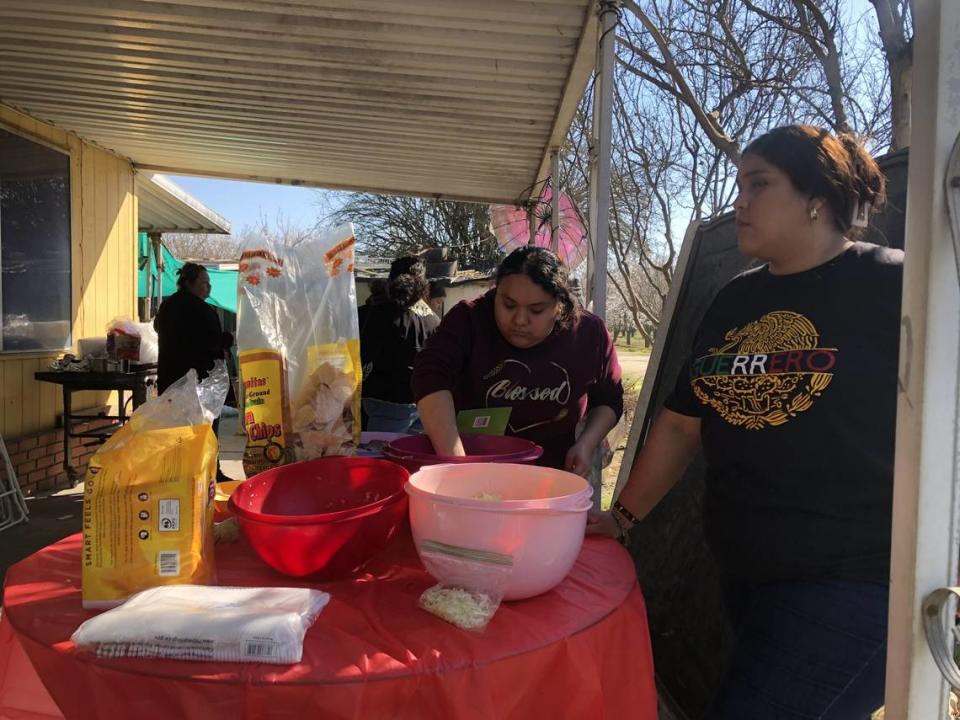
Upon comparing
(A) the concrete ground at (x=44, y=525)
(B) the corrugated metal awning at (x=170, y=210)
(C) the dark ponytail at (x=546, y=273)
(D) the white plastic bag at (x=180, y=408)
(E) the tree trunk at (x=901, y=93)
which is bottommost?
(A) the concrete ground at (x=44, y=525)

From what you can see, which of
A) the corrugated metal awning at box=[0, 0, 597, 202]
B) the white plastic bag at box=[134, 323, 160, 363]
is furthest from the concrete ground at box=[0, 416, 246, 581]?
the corrugated metal awning at box=[0, 0, 597, 202]

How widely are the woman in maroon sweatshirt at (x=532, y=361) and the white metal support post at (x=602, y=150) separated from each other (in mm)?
1168

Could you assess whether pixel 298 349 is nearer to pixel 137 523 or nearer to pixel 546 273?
pixel 137 523

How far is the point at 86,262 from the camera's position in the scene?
5418mm

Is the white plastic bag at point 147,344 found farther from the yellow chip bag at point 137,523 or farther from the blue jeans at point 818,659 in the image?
the blue jeans at point 818,659

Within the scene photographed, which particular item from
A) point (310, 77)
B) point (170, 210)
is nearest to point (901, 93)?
point (310, 77)

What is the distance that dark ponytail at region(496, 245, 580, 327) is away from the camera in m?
1.83

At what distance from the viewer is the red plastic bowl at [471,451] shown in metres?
1.45

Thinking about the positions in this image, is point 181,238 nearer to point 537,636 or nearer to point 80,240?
point 80,240

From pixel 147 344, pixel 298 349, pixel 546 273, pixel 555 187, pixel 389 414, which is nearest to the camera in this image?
pixel 298 349

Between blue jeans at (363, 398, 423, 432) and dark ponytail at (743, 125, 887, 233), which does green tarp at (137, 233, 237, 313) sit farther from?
dark ponytail at (743, 125, 887, 233)

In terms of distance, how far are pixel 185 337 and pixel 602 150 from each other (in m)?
3.39

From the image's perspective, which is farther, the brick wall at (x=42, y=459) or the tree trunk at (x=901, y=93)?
the brick wall at (x=42, y=459)

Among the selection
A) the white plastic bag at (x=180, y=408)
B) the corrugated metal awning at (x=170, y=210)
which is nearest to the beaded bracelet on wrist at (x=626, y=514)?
the white plastic bag at (x=180, y=408)
